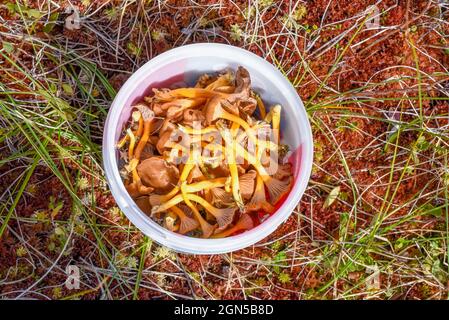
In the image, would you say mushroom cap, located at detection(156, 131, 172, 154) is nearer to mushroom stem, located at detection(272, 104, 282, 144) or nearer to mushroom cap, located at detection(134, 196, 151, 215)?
mushroom cap, located at detection(134, 196, 151, 215)

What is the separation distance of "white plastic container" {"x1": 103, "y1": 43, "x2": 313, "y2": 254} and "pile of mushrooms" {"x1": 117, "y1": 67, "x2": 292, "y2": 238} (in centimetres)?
5

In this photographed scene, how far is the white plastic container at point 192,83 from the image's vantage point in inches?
62.4

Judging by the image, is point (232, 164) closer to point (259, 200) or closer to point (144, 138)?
point (259, 200)

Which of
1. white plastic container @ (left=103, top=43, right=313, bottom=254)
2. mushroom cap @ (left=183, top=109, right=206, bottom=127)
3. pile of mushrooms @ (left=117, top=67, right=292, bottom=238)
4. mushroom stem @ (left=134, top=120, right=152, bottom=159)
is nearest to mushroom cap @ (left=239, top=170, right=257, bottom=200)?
pile of mushrooms @ (left=117, top=67, right=292, bottom=238)

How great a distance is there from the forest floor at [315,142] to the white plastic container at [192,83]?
8.0 inches

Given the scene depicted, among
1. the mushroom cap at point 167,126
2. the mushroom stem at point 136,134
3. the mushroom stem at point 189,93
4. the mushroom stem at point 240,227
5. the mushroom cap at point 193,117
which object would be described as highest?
the mushroom stem at point 189,93

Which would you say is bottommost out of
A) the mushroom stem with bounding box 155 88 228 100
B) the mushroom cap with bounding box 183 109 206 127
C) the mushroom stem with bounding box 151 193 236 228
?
the mushroom stem with bounding box 151 193 236 228

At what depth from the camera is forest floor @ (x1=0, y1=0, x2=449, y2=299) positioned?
187 cm

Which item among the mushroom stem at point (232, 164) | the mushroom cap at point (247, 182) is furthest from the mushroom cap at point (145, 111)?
the mushroom cap at point (247, 182)

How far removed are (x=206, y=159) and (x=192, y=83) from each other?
1.12 feet

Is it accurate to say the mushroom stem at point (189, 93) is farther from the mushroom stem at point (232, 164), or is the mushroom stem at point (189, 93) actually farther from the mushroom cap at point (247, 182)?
the mushroom cap at point (247, 182)

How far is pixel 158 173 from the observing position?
168 centimetres

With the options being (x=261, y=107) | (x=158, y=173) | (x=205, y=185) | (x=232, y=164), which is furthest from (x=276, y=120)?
(x=158, y=173)
